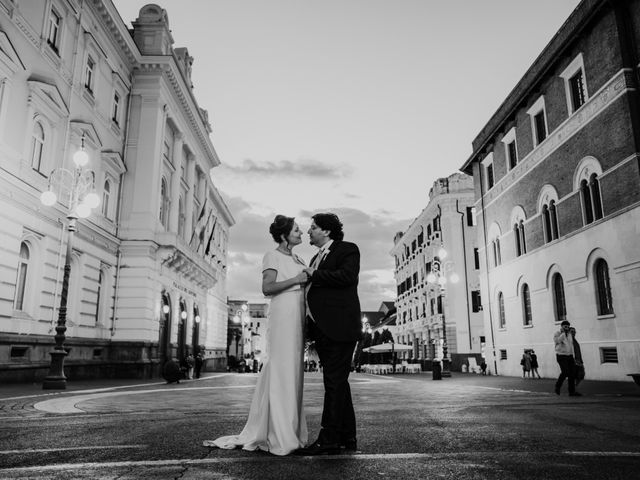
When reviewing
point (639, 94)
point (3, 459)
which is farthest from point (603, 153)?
point (3, 459)

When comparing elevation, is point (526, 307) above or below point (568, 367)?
above

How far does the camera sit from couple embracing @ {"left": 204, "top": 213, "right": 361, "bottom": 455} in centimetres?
412

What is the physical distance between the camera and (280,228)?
4.68 meters

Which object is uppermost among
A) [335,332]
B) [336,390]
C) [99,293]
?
[99,293]

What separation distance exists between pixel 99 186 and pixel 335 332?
21.7 metres

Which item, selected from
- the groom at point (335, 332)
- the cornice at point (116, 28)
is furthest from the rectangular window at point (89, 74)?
the groom at point (335, 332)

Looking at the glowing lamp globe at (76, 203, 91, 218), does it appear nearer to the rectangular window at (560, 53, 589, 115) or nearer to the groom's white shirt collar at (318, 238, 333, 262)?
the groom's white shirt collar at (318, 238, 333, 262)

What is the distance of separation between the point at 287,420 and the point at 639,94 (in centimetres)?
1737

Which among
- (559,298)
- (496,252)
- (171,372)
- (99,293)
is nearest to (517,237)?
(496,252)

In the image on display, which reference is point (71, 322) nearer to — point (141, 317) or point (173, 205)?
point (141, 317)

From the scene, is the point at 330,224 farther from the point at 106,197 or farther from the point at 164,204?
the point at 164,204

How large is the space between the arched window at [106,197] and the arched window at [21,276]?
6741 mm

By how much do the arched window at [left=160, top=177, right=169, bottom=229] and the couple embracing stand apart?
26.4 meters

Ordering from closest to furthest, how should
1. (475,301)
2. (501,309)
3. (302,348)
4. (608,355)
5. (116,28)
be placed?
(302,348)
(608,355)
(116,28)
(501,309)
(475,301)
